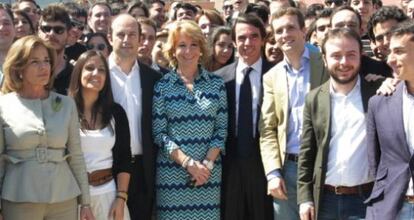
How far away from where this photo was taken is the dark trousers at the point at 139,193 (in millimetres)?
5012

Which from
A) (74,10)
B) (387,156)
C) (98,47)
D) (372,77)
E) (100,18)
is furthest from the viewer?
(74,10)

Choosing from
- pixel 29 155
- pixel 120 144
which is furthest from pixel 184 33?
pixel 29 155

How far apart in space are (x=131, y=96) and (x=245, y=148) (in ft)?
3.44

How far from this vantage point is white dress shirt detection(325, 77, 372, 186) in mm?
4230

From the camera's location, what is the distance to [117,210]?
4680 mm

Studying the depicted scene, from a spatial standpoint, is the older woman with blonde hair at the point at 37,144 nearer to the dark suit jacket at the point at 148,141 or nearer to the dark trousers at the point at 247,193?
the dark suit jacket at the point at 148,141

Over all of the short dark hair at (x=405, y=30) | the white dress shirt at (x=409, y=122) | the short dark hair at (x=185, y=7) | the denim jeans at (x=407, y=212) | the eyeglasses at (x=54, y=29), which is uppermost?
the short dark hair at (x=185, y=7)

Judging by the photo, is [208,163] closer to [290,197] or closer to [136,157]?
[136,157]

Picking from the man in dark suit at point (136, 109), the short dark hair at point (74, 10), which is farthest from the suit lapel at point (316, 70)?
the short dark hair at point (74, 10)

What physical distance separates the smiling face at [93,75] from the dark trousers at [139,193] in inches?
28.1

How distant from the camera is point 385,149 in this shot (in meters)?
3.85

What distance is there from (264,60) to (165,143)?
120cm

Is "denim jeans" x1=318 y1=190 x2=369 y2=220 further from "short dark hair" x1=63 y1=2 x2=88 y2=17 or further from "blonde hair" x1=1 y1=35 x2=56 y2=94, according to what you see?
"short dark hair" x1=63 y1=2 x2=88 y2=17

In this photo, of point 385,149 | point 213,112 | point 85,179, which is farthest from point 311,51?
point 85,179
